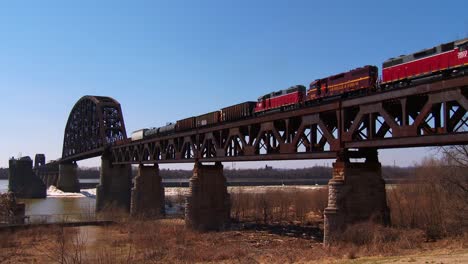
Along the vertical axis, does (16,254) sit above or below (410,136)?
below

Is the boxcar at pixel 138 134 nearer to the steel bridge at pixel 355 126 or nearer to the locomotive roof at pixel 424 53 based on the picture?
the steel bridge at pixel 355 126

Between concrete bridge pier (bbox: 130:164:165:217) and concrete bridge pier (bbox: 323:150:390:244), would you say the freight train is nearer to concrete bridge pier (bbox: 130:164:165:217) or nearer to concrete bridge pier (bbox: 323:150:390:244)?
concrete bridge pier (bbox: 323:150:390:244)

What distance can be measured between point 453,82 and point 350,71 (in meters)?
9.87

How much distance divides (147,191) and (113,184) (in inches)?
973

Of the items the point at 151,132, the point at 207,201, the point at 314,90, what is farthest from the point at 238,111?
the point at 151,132

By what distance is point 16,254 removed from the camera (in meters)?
35.2

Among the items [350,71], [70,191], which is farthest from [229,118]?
[70,191]

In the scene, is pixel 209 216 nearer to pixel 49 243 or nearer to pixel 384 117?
pixel 49 243

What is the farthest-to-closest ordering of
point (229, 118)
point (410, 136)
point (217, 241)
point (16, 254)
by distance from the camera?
point (229, 118) < point (217, 241) < point (16, 254) < point (410, 136)

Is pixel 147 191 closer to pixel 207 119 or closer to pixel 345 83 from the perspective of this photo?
pixel 207 119

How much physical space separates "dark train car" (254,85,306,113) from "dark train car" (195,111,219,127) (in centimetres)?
613

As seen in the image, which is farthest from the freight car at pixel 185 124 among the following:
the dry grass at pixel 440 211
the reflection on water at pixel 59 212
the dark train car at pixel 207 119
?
the dry grass at pixel 440 211

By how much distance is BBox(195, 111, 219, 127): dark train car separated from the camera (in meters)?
48.2

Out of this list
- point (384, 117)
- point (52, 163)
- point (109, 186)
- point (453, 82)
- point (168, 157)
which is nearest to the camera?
point (453, 82)
